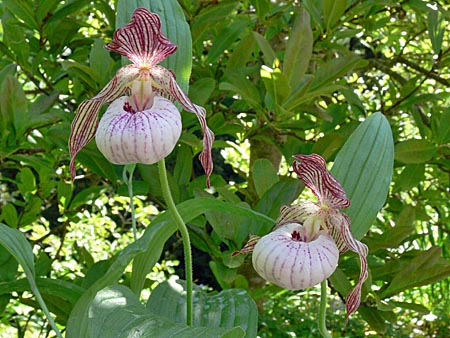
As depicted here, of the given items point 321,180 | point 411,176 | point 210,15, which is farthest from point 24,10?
point 411,176

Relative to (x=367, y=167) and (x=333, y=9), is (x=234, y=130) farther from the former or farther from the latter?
(x=367, y=167)

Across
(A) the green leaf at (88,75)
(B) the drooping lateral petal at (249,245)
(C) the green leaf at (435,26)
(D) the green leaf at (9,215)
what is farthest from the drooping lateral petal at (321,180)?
(D) the green leaf at (9,215)

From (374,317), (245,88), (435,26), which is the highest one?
(435,26)

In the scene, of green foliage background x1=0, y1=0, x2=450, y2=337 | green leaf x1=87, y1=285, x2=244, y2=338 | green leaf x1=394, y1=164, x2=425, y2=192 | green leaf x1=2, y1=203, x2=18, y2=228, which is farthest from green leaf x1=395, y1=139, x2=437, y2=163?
green leaf x1=2, y1=203, x2=18, y2=228

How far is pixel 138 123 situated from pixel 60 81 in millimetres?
845

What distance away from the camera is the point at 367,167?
82cm

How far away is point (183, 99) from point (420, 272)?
54 cm

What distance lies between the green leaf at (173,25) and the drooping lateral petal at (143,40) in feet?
0.16

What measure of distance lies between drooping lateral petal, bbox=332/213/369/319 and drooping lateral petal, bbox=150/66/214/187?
0.20m

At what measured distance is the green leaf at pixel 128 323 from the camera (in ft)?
2.08

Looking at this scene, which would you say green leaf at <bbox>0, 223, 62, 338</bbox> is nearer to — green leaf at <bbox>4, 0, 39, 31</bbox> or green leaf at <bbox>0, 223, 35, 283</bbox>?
green leaf at <bbox>0, 223, 35, 283</bbox>

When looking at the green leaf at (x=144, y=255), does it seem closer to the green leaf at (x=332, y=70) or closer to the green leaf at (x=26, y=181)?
the green leaf at (x=332, y=70)

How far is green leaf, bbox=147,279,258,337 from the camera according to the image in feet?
2.87

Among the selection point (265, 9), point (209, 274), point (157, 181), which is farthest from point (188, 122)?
point (209, 274)
